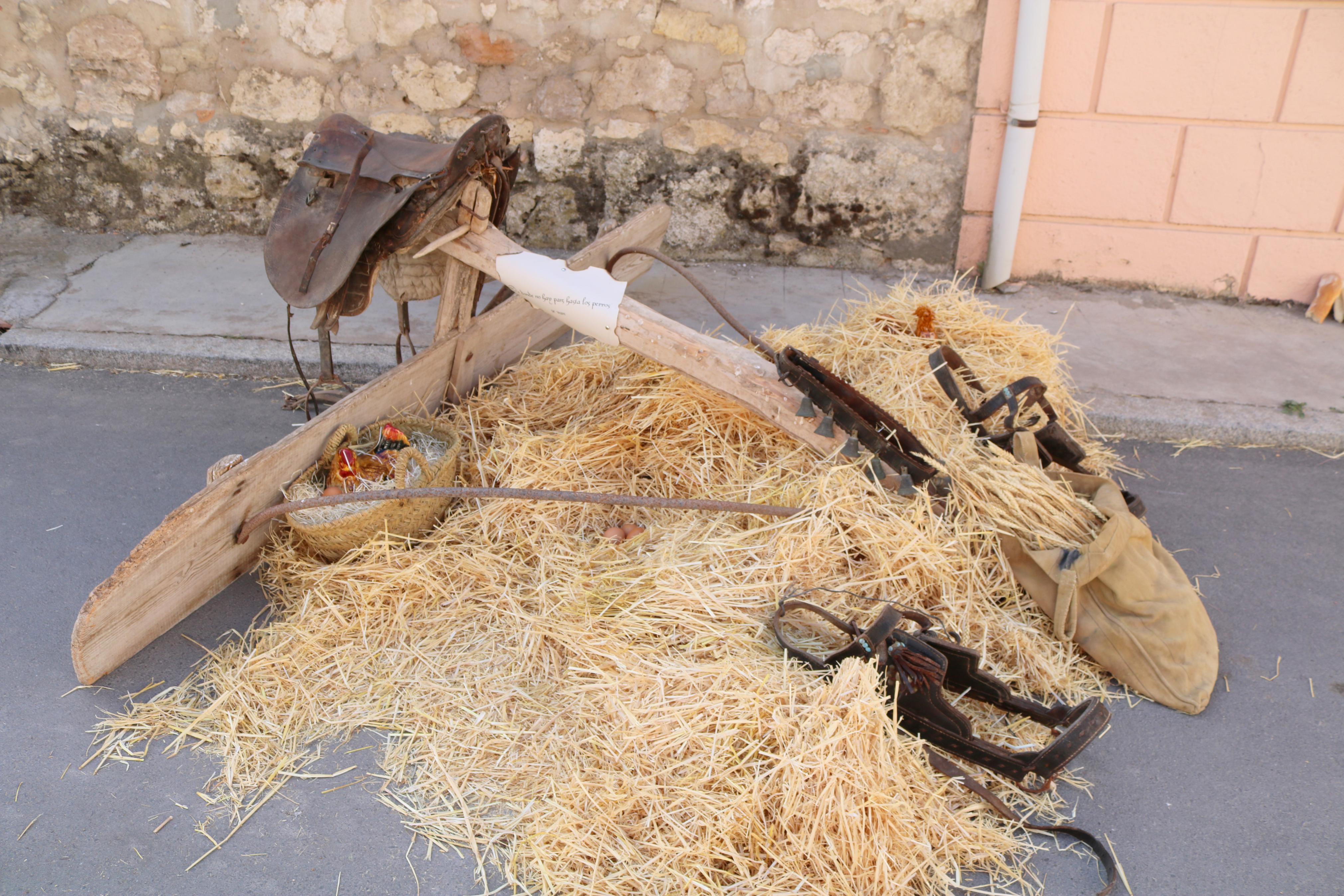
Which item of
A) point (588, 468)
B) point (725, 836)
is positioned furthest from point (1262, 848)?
point (588, 468)

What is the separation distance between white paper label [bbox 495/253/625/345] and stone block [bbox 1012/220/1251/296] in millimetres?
2685

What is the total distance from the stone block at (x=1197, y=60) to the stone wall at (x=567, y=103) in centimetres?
67

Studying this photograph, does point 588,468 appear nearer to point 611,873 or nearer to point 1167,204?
point 611,873

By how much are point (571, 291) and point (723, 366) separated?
1.71ft

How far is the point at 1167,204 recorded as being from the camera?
175 inches

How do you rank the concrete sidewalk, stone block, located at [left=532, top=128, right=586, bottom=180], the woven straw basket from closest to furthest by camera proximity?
the woven straw basket
the concrete sidewalk
stone block, located at [left=532, top=128, right=586, bottom=180]

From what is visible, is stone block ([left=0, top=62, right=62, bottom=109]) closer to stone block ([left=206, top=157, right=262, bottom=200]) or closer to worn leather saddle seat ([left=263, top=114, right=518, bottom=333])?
stone block ([left=206, top=157, right=262, bottom=200])

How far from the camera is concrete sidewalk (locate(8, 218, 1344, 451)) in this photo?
12.0ft

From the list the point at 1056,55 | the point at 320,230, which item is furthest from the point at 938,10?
the point at 320,230

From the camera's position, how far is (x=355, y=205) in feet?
9.26

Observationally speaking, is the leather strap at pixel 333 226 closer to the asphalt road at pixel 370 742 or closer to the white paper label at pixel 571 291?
the white paper label at pixel 571 291

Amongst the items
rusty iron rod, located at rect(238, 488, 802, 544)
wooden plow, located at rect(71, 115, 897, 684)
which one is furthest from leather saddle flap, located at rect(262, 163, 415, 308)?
rusty iron rod, located at rect(238, 488, 802, 544)

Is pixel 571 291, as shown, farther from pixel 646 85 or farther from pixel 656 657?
pixel 646 85

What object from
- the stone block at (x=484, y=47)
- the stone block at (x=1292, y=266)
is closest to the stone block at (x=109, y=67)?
the stone block at (x=484, y=47)
